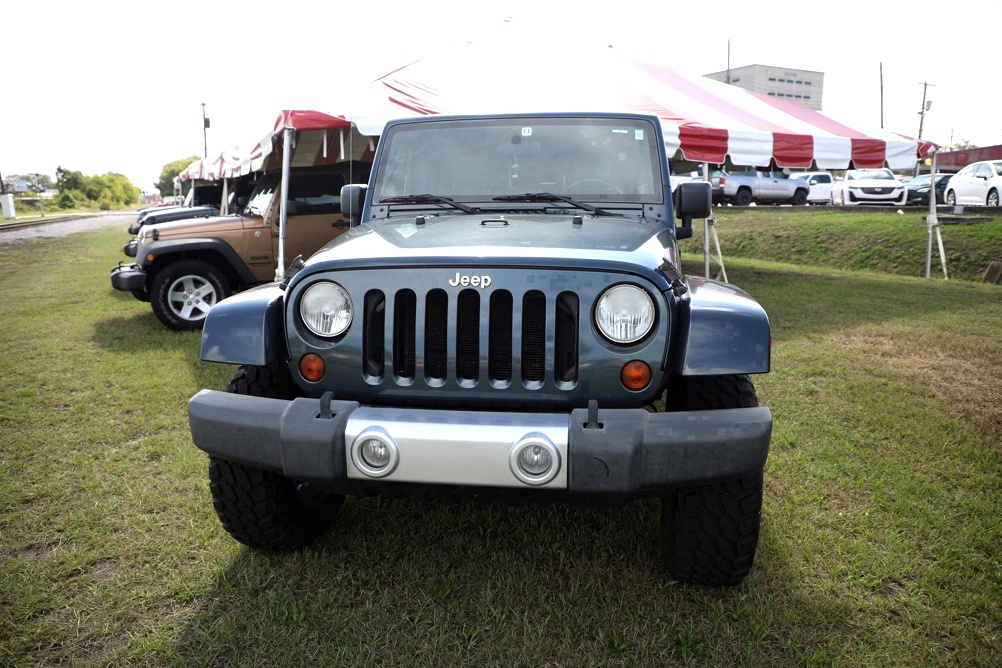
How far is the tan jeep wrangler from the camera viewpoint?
697cm

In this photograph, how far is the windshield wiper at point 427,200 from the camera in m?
3.18

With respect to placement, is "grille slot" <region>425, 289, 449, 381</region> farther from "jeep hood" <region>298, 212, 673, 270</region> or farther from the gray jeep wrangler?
"jeep hood" <region>298, 212, 673, 270</region>

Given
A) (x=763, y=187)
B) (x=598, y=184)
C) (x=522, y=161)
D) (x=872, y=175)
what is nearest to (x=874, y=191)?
(x=872, y=175)

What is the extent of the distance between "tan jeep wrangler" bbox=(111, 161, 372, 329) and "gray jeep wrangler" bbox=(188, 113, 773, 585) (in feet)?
14.7

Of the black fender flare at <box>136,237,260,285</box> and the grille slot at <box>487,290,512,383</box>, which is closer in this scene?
the grille slot at <box>487,290,512,383</box>

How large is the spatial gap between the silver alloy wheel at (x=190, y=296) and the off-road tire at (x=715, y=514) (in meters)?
5.87

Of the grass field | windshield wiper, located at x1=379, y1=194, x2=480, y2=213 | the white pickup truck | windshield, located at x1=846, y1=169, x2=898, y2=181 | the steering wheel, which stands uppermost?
windshield, located at x1=846, y1=169, x2=898, y2=181

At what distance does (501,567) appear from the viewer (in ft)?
9.01

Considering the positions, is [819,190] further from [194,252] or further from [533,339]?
[533,339]

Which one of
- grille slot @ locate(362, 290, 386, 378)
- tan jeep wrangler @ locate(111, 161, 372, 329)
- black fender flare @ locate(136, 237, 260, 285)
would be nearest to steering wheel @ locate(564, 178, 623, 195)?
grille slot @ locate(362, 290, 386, 378)

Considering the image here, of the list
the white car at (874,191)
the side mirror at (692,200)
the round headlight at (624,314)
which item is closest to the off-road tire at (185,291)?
the side mirror at (692,200)

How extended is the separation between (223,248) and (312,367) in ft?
17.2

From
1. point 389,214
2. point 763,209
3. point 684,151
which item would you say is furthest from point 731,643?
point 763,209

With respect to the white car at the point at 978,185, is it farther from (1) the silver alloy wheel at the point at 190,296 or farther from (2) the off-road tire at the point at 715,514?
(2) the off-road tire at the point at 715,514
